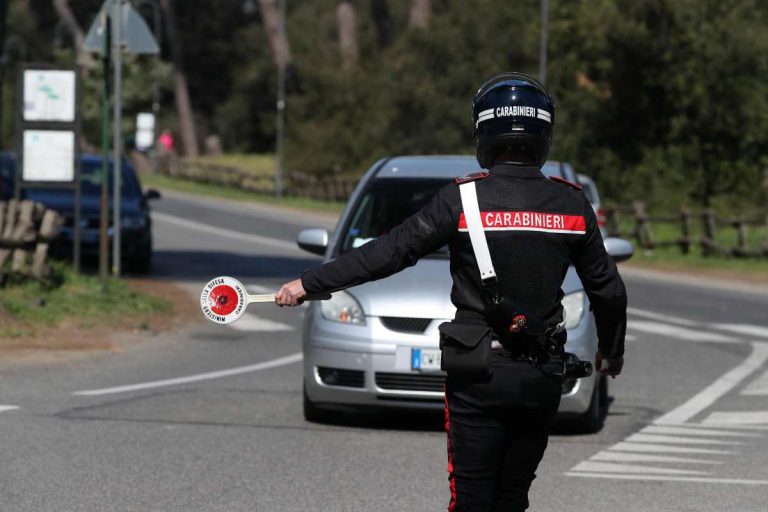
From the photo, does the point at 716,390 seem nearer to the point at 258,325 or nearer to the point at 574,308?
the point at 574,308

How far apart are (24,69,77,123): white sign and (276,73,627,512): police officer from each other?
14457 millimetres

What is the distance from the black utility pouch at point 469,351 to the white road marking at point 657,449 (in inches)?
196

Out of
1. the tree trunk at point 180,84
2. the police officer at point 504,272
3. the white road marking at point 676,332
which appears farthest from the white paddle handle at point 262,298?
the tree trunk at point 180,84

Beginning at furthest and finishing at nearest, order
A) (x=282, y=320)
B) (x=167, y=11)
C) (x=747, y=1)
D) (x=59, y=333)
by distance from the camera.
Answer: (x=167, y=11), (x=747, y=1), (x=282, y=320), (x=59, y=333)

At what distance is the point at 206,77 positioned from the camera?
96.7m

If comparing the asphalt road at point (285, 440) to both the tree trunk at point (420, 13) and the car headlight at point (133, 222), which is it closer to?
the car headlight at point (133, 222)

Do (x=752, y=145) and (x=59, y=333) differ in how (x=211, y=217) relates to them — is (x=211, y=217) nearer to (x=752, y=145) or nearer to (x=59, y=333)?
(x=752, y=145)

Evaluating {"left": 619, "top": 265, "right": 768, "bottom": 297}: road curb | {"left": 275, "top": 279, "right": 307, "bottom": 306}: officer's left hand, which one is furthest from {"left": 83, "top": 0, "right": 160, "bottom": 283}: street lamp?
{"left": 275, "top": 279, "right": 307, "bottom": 306}: officer's left hand

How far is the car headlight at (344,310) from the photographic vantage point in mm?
10070

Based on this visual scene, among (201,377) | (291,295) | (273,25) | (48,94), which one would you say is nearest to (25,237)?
(48,94)

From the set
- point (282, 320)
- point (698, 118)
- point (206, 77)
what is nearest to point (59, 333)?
point (282, 320)

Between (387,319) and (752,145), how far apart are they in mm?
38195

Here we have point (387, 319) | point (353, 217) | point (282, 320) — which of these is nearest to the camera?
point (387, 319)

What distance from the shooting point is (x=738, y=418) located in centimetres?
1120
